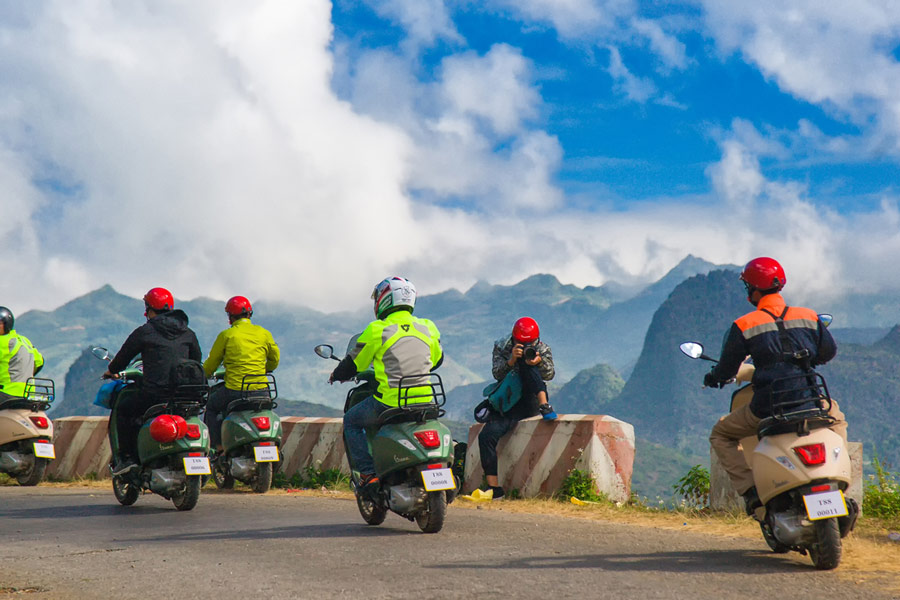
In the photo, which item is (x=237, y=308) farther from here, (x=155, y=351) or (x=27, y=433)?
(x=27, y=433)

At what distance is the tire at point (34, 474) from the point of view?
14.0 metres

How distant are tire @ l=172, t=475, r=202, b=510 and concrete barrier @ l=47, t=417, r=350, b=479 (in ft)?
10.5

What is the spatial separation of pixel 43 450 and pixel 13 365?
123 centimetres

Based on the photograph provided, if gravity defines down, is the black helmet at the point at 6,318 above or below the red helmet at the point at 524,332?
above

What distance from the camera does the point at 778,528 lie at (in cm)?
619

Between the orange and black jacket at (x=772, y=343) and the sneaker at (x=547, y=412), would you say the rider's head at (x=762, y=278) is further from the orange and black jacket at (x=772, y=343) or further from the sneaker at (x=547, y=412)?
the sneaker at (x=547, y=412)

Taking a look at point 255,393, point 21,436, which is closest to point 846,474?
point 255,393

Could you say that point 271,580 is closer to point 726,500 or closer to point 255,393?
point 726,500

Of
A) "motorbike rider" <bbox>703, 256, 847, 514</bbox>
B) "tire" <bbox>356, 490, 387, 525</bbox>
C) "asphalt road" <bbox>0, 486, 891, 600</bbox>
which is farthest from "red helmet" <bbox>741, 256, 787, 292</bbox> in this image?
"tire" <bbox>356, 490, 387, 525</bbox>

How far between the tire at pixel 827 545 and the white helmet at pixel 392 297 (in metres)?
3.53

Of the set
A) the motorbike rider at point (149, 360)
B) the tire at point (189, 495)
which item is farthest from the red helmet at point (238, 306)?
the tire at point (189, 495)

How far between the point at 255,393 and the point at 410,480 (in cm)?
468

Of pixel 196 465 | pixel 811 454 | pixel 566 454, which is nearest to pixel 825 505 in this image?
pixel 811 454

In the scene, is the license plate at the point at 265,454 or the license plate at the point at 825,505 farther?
the license plate at the point at 265,454
